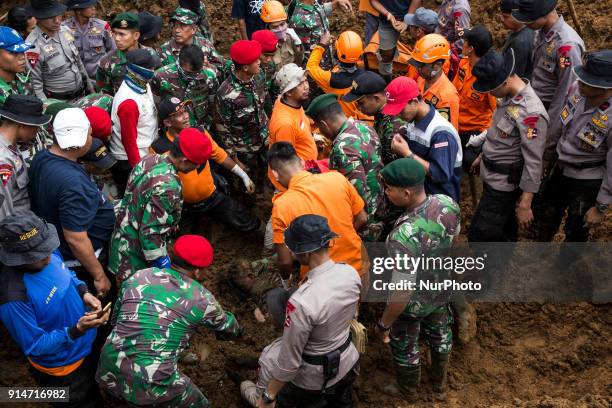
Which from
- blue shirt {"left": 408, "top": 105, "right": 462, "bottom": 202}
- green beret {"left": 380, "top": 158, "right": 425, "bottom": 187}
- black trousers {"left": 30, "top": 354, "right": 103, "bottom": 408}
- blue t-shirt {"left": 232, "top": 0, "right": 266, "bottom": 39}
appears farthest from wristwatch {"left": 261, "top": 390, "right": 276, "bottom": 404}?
blue t-shirt {"left": 232, "top": 0, "right": 266, "bottom": 39}

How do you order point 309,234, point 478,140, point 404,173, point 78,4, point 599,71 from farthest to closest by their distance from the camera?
point 78,4, point 478,140, point 599,71, point 404,173, point 309,234

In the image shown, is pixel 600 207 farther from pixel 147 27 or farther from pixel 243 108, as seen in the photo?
pixel 147 27

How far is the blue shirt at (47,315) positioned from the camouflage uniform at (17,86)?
2158mm

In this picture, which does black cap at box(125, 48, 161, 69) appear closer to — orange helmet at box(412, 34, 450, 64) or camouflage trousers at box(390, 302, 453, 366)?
orange helmet at box(412, 34, 450, 64)

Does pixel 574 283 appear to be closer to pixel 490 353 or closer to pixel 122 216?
pixel 490 353

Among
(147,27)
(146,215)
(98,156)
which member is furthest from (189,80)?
(146,215)

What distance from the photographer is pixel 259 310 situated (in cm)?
508

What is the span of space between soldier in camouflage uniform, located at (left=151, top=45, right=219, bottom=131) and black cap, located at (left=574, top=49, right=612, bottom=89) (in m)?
3.42

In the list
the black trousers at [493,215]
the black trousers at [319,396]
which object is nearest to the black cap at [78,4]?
the black trousers at [493,215]

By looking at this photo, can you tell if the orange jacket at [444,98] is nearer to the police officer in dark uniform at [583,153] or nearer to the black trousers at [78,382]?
the police officer in dark uniform at [583,153]

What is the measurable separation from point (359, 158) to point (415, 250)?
0.98 metres

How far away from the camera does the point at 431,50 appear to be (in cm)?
544

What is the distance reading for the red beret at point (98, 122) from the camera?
16.0ft

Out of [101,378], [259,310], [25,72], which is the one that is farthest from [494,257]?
[25,72]
